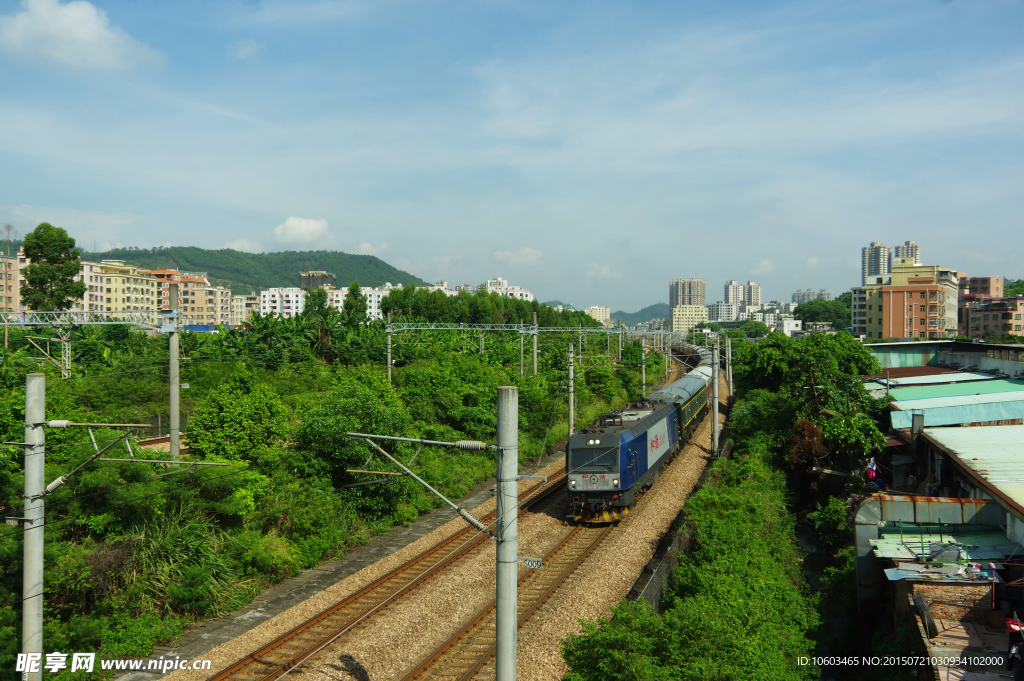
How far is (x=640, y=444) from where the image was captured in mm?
19859

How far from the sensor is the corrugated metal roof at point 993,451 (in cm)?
1343

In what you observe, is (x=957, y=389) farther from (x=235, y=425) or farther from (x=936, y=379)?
(x=235, y=425)

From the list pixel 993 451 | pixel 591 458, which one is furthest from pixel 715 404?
pixel 993 451

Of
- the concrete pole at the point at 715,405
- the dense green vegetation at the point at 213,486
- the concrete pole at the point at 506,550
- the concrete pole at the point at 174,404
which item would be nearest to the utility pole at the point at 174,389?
the concrete pole at the point at 174,404

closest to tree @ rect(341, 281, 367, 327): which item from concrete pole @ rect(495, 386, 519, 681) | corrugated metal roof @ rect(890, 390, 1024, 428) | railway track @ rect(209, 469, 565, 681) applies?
railway track @ rect(209, 469, 565, 681)

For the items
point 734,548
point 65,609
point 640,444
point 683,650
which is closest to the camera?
point 683,650

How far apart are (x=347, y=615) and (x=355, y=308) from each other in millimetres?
41826

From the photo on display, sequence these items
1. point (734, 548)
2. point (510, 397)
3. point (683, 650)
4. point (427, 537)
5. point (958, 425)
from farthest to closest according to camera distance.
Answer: point (958, 425) → point (427, 537) → point (734, 548) → point (683, 650) → point (510, 397)

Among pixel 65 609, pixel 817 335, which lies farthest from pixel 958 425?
pixel 65 609

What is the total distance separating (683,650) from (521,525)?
1015 centimetres

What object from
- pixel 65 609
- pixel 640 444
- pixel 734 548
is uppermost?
pixel 640 444

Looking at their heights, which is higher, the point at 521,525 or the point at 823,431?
the point at 823,431

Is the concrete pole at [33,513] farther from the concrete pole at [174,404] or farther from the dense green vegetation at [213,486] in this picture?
the concrete pole at [174,404]

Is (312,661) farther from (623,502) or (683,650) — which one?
(623,502)
